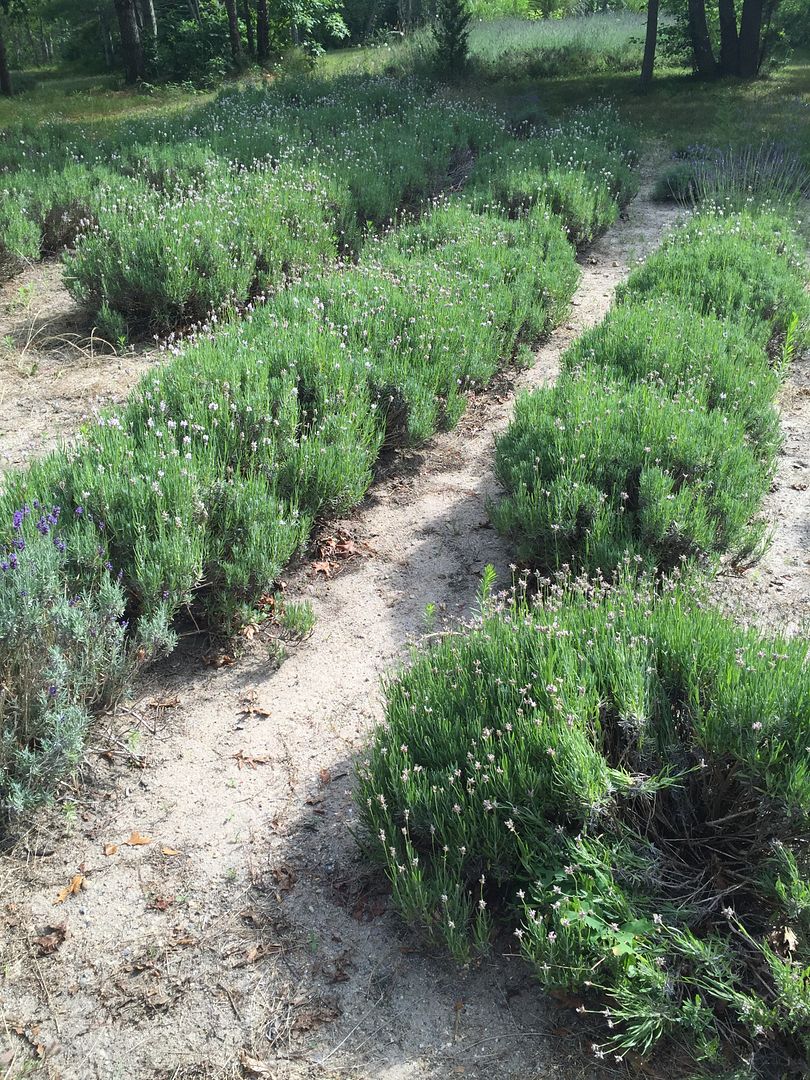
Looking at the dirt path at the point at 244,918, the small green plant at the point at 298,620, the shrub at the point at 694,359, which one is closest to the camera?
the dirt path at the point at 244,918

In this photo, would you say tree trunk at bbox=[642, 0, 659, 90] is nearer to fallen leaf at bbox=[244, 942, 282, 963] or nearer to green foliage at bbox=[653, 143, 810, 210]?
green foliage at bbox=[653, 143, 810, 210]

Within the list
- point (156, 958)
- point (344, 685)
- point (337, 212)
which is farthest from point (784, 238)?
point (156, 958)

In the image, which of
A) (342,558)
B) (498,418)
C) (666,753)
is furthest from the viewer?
(498,418)

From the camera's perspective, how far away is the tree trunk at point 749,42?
739 inches

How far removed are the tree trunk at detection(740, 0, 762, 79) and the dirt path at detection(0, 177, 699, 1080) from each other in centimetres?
2012

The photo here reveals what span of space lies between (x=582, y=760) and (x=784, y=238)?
8375mm

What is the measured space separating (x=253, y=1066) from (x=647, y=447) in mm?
3681

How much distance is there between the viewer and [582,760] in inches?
108

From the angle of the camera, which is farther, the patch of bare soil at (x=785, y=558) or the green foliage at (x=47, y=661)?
the patch of bare soil at (x=785, y=558)

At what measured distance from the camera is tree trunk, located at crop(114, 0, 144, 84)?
21.2 metres

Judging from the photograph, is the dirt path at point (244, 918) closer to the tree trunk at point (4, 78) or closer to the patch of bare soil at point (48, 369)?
the patch of bare soil at point (48, 369)

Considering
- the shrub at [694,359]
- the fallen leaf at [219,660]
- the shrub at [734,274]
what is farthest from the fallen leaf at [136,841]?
the shrub at [734,274]

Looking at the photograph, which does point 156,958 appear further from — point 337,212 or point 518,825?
point 337,212

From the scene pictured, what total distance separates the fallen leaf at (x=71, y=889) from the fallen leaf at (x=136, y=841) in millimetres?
216
